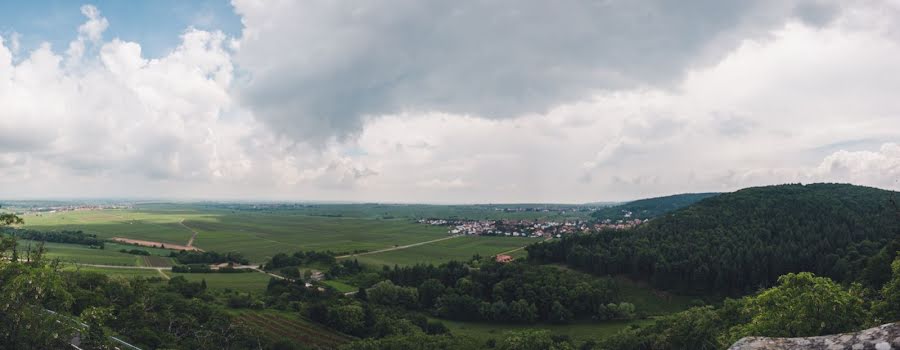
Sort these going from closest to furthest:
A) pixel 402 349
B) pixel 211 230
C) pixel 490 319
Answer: pixel 402 349 < pixel 490 319 < pixel 211 230

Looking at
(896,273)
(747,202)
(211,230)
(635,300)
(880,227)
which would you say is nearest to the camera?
(896,273)

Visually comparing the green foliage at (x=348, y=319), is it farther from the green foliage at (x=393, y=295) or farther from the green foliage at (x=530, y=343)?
the green foliage at (x=530, y=343)

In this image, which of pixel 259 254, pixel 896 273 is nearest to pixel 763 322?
pixel 896 273

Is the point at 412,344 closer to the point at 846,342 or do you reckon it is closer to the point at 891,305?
the point at 891,305

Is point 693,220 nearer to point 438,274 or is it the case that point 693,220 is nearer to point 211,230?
point 438,274

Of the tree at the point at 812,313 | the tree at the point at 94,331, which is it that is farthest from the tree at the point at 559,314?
the tree at the point at 94,331

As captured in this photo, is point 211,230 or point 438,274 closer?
point 438,274

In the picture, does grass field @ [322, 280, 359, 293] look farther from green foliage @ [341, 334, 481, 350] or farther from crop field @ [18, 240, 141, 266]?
crop field @ [18, 240, 141, 266]
